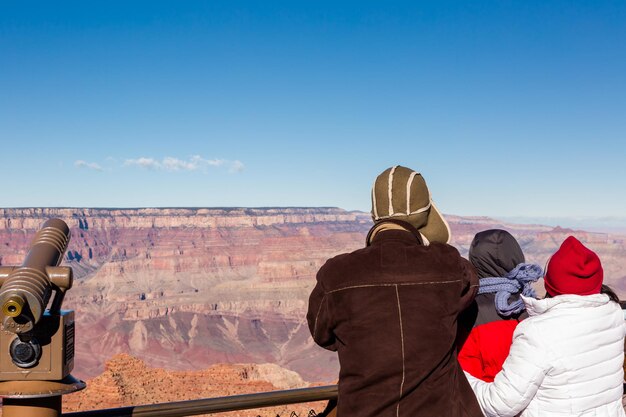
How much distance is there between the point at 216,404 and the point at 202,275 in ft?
502

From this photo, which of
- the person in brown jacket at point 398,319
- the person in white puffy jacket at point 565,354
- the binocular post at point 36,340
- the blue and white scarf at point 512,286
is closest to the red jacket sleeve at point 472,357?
the person in white puffy jacket at point 565,354

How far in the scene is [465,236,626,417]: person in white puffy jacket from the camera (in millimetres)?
2416

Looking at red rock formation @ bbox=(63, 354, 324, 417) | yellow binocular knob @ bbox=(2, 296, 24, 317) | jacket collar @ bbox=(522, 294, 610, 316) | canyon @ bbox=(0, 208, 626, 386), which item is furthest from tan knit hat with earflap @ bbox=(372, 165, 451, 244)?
canyon @ bbox=(0, 208, 626, 386)

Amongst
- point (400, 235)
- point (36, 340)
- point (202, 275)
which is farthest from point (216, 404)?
point (202, 275)

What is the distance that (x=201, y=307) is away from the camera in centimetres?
12488

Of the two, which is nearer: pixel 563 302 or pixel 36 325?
pixel 36 325

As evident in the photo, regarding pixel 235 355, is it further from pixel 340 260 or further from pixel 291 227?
pixel 340 260

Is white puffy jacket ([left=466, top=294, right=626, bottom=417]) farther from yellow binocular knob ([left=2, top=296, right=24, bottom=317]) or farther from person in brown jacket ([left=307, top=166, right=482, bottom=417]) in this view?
yellow binocular knob ([left=2, top=296, right=24, bottom=317])

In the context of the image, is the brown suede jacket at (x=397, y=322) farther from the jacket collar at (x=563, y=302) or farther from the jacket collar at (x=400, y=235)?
the jacket collar at (x=563, y=302)

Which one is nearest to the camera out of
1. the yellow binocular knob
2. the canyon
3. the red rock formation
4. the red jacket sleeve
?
the yellow binocular knob

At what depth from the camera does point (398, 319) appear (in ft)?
7.17

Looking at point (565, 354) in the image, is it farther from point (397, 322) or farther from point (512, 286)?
point (397, 322)

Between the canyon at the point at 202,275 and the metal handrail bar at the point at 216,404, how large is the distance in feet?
298

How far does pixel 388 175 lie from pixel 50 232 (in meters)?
1.32
